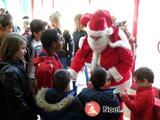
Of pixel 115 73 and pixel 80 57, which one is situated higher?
pixel 80 57

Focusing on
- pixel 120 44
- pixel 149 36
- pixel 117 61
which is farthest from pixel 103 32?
pixel 149 36

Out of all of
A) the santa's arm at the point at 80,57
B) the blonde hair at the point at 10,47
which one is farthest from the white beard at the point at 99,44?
the blonde hair at the point at 10,47

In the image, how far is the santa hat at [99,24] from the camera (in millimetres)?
2884

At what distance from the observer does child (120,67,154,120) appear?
8.63 ft

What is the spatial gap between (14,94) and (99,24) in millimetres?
1008

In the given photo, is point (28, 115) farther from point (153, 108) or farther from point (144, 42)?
point (144, 42)

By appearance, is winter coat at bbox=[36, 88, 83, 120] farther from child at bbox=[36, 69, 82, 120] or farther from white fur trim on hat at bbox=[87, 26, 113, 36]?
white fur trim on hat at bbox=[87, 26, 113, 36]

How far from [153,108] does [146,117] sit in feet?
0.32

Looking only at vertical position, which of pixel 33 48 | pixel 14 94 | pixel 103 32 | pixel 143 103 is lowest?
pixel 143 103

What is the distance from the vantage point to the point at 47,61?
8.98 feet

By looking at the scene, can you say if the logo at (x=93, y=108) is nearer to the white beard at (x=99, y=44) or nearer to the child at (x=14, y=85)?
the child at (x=14, y=85)

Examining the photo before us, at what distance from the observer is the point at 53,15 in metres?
4.79

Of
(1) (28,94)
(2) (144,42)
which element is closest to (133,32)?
(2) (144,42)

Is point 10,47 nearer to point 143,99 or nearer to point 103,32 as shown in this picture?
point 103,32
